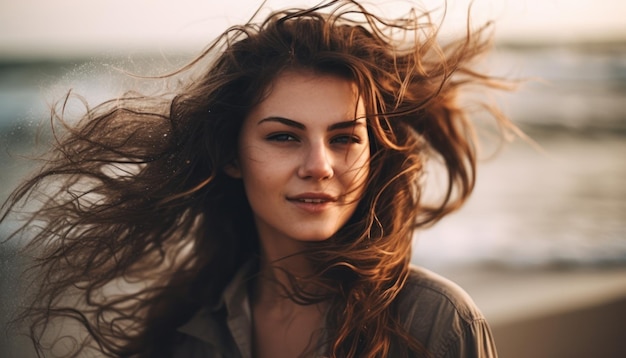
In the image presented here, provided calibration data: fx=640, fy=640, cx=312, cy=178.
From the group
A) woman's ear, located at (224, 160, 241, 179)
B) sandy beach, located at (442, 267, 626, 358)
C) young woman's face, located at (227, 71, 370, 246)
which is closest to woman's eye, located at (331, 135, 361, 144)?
young woman's face, located at (227, 71, 370, 246)

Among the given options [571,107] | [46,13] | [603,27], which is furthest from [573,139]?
[46,13]

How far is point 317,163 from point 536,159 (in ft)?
30.0

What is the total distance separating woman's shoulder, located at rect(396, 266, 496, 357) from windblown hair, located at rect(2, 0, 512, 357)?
0.06 m

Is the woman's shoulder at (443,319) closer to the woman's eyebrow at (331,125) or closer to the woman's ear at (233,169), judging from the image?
the woman's eyebrow at (331,125)

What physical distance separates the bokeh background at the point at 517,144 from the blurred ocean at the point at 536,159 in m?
0.01

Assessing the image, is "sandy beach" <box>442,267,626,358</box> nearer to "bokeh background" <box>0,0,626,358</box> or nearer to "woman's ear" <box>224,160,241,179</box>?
"bokeh background" <box>0,0,626,358</box>

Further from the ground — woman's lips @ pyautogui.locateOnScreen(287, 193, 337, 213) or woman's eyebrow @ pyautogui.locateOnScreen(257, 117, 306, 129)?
woman's eyebrow @ pyautogui.locateOnScreen(257, 117, 306, 129)

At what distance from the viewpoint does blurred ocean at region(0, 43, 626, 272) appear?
2355 mm

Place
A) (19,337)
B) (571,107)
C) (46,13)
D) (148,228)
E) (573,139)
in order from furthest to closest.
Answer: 1. (571,107)
2. (573,139)
3. (46,13)
4. (148,228)
5. (19,337)

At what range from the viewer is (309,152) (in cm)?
222

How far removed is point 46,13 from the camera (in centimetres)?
340

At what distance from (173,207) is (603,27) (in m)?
12.6

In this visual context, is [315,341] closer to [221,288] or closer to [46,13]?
[221,288]

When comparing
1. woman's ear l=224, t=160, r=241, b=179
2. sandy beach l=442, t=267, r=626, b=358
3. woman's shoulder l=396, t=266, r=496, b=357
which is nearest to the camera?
woman's shoulder l=396, t=266, r=496, b=357
